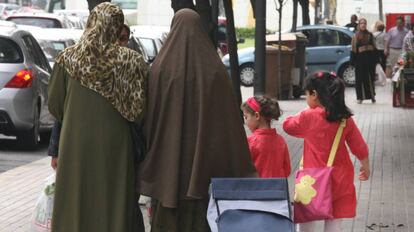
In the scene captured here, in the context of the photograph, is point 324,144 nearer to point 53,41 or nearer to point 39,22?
point 53,41

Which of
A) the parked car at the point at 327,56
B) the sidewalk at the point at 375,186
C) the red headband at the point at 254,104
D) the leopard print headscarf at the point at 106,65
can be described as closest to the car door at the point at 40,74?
the sidewalk at the point at 375,186

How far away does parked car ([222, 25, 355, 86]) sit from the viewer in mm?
27531

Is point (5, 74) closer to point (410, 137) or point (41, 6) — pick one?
point (410, 137)

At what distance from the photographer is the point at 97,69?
550cm

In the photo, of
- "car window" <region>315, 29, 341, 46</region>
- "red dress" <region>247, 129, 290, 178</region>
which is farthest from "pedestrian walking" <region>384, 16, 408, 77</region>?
"red dress" <region>247, 129, 290, 178</region>

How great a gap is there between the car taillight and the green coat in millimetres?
7975

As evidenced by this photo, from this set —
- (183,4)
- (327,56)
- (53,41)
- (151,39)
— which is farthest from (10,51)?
(327,56)

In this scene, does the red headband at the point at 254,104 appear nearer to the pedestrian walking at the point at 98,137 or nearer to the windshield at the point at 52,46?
the pedestrian walking at the point at 98,137

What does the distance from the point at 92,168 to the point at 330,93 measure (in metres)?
1.61

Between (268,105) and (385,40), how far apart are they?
21.6m

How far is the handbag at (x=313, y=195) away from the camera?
590 centimetres

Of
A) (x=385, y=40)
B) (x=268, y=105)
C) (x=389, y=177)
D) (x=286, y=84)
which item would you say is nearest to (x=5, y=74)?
(x=389, y=177)

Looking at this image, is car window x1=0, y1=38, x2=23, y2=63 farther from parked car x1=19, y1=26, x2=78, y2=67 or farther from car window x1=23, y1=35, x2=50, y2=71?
parked car x1=19, y1=26, x2=78, y2=67

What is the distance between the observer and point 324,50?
27734 mm
